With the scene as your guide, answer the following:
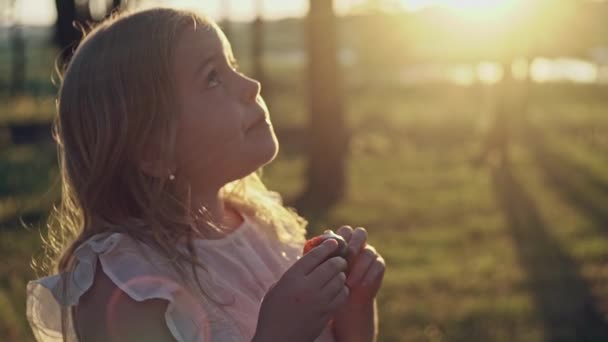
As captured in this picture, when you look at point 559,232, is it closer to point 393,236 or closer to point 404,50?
point 393,236

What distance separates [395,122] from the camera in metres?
17.4

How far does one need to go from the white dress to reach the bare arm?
0.02 m

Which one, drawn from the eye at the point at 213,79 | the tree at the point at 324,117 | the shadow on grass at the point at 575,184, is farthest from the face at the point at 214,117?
the tree at the point at 324,117

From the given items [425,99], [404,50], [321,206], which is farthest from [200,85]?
[404,50]

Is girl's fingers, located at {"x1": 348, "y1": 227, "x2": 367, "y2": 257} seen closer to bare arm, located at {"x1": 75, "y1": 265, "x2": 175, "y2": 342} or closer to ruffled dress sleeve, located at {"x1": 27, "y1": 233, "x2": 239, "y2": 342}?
ruffled dress sleeve, located at {"x1": 27, "y1": 233, "x2": 239, "y2": 342}

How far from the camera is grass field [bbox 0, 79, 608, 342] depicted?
6164mm

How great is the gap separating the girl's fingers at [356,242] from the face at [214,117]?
0.87 ft

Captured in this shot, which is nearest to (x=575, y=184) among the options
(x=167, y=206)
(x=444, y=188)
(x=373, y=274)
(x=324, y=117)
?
(x=444, y=188)

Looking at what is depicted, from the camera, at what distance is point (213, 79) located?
2.24m

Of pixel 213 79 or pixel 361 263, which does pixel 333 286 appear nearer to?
pixel 361 263

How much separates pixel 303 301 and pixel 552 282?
5220 millimetres

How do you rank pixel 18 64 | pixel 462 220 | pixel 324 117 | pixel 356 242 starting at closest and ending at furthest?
pixel 356 242
pixel 462 220
pixel 324 117
pixel 18 64

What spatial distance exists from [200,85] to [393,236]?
6.33 metres

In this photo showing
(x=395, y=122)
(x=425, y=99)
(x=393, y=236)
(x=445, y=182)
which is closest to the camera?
(x=393, y=236)
